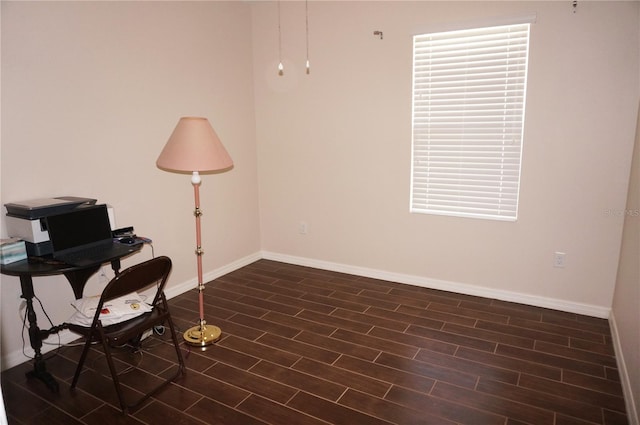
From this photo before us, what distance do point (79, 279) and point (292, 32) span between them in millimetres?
2952

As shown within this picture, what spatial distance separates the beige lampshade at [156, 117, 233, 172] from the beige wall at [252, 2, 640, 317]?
1.76 m

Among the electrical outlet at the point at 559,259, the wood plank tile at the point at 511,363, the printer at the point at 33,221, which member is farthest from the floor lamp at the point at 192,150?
the electrical outlet at the point at 559,259

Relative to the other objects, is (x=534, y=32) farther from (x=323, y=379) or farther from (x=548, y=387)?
(x=323, y=379)

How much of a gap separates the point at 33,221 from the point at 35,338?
692mm

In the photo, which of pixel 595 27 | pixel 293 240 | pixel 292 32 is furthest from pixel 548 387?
pixel 292 32

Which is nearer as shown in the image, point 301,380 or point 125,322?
point 125,322

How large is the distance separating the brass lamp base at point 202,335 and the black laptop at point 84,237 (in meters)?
0.73

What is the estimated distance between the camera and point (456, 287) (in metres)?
3.85

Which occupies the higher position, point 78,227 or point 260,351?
point 78,227

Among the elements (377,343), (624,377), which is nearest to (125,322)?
(377,343)

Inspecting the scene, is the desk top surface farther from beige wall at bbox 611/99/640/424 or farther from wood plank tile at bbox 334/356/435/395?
beige wall at bbox 611/99/640/424

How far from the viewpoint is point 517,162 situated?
3430 millimetres

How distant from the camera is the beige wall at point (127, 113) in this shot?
267cm

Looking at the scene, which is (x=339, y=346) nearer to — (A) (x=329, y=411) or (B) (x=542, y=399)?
(A) (x=329, y=411)
